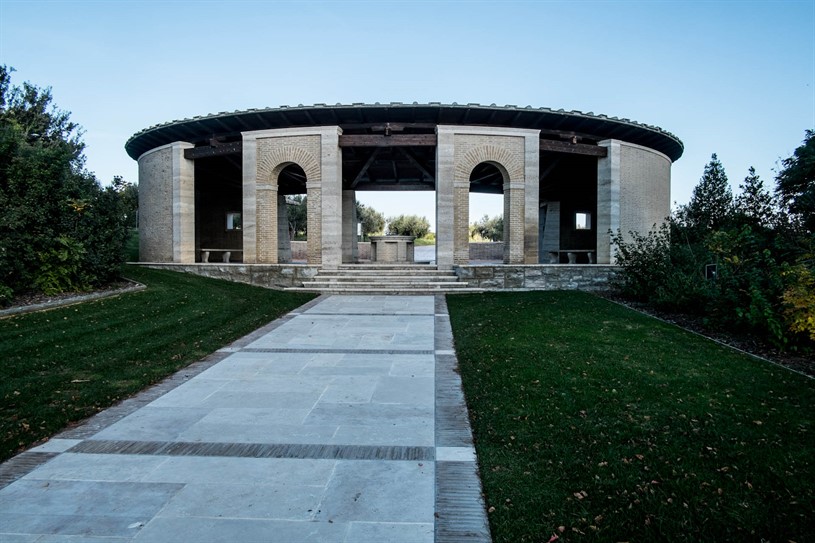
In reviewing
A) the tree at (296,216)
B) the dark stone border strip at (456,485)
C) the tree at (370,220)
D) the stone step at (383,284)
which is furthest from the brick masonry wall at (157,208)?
the tree at (370,220)

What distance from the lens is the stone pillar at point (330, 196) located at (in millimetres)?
15391

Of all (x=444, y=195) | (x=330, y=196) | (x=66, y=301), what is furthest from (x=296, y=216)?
(x=66, y=301)

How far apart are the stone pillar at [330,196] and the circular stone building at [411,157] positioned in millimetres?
33

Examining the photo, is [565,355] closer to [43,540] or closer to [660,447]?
[660,447]

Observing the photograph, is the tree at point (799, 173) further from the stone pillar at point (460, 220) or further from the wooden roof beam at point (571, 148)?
the stone pillar at point (460, 220)

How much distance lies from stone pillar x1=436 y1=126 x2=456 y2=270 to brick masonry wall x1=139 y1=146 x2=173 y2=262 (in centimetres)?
981

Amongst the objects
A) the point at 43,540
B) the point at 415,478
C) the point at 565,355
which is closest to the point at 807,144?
the point at 565,355

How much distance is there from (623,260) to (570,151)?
16.1ft

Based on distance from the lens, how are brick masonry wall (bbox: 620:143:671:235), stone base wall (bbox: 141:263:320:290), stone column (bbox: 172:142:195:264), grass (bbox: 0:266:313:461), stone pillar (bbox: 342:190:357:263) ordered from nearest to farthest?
grass (bbox: 0:266:313:461)
stone base wall (bbox: 141:263:320:290)
brick masonry wall (bbox: 620:143:671:235)
stone column (bbox: 172:142:195:264)
stone pillar (bbox: 342:190:357:263)

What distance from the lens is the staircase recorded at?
1408cm

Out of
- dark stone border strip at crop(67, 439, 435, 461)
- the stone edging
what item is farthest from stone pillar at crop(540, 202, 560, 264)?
dark stone border strip at crop(67, 439, 435, 461)

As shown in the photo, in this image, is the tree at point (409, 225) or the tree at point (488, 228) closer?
the tree at point (409, 225)

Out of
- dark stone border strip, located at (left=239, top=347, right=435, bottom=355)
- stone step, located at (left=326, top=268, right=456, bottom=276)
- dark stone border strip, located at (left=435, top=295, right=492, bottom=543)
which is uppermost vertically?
stone step, located at (left=326, top=268, right=456, bottom=276)

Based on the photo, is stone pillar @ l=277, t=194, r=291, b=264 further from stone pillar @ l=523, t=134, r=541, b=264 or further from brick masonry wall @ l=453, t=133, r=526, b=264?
stone pillar @ l=523, t=134, r=541, b=264
